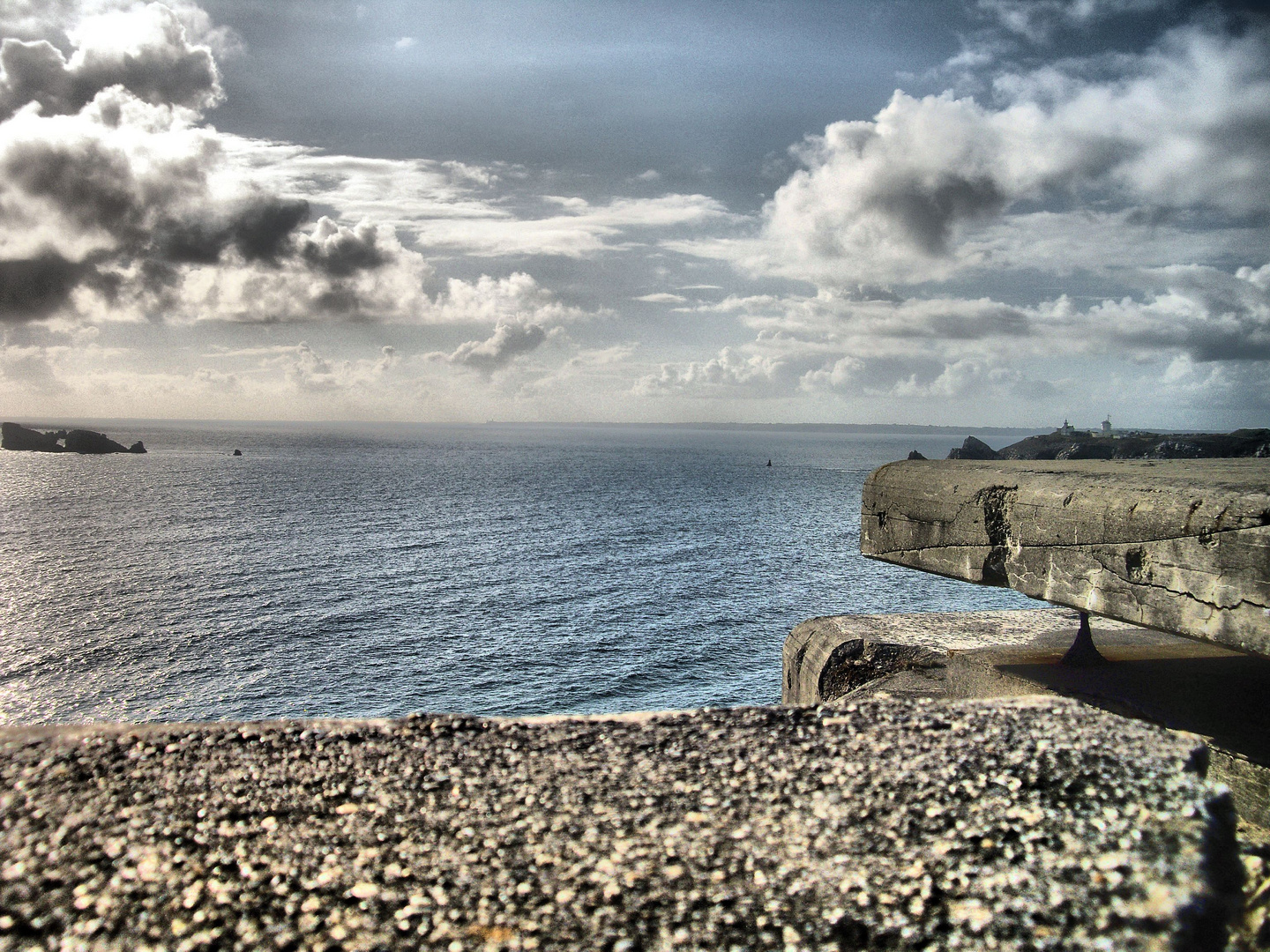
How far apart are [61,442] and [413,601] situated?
15045cm

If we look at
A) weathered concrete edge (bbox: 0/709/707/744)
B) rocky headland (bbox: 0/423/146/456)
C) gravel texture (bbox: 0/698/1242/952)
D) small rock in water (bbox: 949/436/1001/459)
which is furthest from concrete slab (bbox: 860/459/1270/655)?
rocky headland (bbox: 0/423/146/456)

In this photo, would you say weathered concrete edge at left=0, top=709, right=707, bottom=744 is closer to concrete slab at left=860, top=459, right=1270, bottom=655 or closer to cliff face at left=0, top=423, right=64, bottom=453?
concrete slab at left=860, top=459, right=1270, bottom=655

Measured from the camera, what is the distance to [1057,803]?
138 inches

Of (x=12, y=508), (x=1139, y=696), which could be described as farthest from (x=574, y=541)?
(x=12, y=508)

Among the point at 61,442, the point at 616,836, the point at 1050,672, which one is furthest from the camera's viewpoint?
the point at 61,442

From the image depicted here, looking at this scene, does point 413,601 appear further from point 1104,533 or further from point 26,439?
point 26,439

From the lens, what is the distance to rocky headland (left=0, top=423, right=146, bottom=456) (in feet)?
442

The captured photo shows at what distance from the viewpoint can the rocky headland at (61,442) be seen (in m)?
135

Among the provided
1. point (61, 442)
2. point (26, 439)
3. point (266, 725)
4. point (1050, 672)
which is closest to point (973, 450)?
point (1050, 672)

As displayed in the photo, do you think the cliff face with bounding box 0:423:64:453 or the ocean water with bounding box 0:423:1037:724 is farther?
the cliff face with bounding box 0:423:64:453

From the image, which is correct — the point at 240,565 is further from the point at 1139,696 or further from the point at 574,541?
the point at 1139,696

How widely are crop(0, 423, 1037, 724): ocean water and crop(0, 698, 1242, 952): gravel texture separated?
16536mm

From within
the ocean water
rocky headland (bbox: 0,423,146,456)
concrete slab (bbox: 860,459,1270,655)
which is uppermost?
concrete slab (bbox: 860,459,1270,655)

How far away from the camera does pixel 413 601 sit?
3169 centimetres
